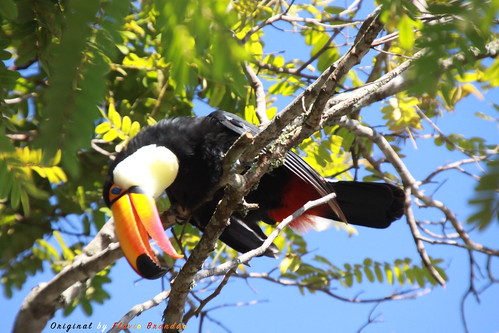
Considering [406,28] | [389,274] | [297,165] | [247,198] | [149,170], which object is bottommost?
[389,274]

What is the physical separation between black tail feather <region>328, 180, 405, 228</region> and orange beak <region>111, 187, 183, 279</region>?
136cm

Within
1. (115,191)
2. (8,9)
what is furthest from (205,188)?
(8,9)

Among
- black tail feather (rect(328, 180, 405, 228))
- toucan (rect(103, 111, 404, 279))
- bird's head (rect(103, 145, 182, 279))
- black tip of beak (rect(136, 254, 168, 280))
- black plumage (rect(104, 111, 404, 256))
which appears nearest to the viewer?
black tip of beak (rect(136, 254, 168, 280))

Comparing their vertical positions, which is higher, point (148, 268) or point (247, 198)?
point (148, 268)

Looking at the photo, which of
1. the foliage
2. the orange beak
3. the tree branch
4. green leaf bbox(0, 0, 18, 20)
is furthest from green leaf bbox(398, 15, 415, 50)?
the tree branch

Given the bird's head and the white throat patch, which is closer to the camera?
the bird's head

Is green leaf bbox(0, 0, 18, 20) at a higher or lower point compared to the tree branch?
higher

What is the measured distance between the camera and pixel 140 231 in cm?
310

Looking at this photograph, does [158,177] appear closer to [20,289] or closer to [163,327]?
[163,327]

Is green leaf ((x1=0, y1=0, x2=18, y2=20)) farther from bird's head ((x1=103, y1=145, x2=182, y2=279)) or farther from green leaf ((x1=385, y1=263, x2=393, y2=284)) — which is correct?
green leaf ((x1=385, y1=263, x2=393, y2=284))

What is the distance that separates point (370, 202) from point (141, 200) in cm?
157

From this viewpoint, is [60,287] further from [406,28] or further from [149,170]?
[406,28]

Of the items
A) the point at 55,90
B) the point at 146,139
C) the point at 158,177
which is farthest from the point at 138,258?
the point at 55,90

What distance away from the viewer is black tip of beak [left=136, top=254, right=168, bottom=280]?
280cm
